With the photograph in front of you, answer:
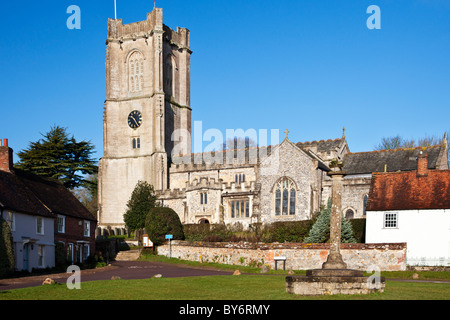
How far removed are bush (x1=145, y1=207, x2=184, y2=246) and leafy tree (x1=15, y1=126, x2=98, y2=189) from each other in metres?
19.0

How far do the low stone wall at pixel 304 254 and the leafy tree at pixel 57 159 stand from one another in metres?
26.9

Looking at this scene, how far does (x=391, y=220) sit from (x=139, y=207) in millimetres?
30052

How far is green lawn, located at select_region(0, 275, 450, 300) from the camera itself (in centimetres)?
1939

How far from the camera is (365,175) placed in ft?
180

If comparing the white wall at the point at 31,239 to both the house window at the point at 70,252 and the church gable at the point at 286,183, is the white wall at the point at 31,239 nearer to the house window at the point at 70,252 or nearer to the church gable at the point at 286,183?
the house window at the point at 70,252

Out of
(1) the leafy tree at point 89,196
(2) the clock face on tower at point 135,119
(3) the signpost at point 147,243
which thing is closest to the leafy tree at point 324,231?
(3) the signpost at point 147,243

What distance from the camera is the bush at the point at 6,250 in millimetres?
31250

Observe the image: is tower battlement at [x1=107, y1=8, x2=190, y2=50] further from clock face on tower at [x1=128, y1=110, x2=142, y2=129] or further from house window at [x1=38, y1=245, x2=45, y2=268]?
house window at [x1=38, y1=245, x2=45, y2=268]

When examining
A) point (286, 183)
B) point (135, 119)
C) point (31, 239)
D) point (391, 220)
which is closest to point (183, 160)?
point (135, 119)

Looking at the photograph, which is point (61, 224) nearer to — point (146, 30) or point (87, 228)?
point (87, 228)

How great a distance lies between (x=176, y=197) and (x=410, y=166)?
2352 cm

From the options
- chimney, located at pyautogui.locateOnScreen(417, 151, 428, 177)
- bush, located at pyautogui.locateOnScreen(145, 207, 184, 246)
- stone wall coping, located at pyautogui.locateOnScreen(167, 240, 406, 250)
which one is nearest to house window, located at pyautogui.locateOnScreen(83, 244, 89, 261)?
bush, located at pyautogui.locateOnScreen(145, 207, 184, 246)

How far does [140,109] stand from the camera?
7250 centimetres
